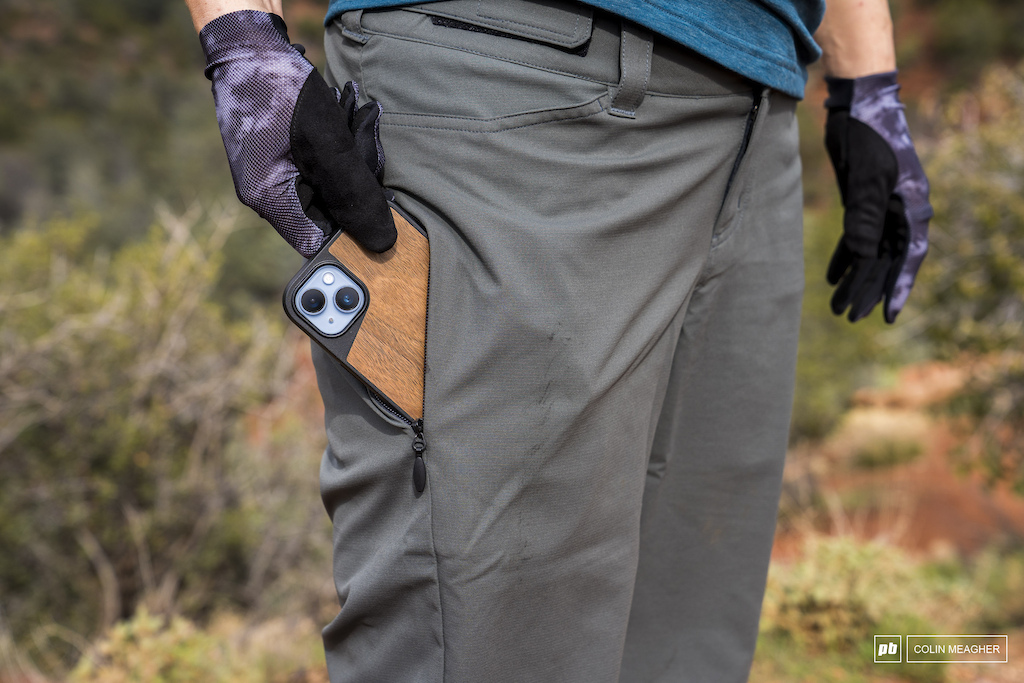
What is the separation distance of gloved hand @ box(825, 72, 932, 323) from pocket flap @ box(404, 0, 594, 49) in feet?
2.36

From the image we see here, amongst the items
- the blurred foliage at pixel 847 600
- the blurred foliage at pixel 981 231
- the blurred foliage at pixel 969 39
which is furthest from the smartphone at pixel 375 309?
the blurred foliage at pixel 969 39

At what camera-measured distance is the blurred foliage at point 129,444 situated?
11.3 ft

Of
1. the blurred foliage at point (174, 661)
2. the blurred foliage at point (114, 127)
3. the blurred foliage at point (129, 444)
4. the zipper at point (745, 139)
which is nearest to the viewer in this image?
the zipper at point (745, 139)

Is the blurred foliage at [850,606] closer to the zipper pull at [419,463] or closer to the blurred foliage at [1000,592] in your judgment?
the blurred foliage at [1000,592]

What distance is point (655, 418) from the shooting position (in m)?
0.90

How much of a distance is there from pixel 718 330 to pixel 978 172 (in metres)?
5.63

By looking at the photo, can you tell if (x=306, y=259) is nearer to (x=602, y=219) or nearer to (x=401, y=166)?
(x=401, y=166)

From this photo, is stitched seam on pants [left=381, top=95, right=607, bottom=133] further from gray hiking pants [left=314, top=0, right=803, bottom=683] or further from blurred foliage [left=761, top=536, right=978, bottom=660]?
blurred foliage [left=761, top=536, right=978, bottom=660]

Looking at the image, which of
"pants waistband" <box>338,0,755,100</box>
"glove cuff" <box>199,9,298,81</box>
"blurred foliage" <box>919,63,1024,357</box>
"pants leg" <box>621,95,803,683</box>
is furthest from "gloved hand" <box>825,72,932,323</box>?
"blurred foliage" <box>919,63,1024,357</box>

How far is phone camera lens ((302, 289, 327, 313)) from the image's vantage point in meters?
0.73

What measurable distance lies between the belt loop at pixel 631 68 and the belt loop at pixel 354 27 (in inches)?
10.9

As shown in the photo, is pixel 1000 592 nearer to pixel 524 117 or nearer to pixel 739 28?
pixel 739 28

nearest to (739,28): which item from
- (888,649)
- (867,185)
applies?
(867,185)

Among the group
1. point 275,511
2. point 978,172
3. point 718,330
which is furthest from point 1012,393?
point 718,330
